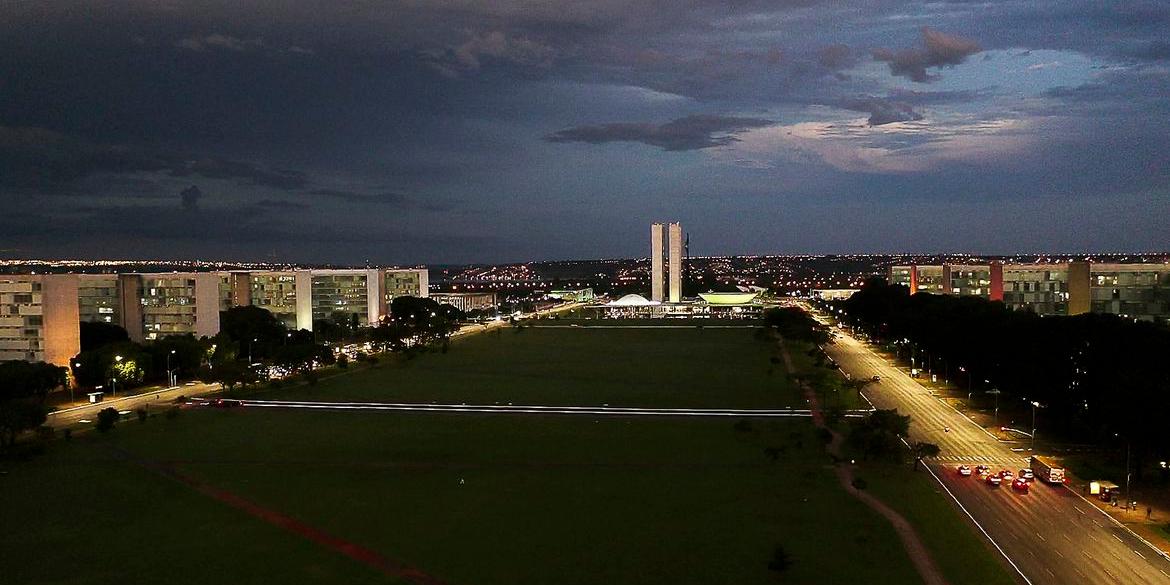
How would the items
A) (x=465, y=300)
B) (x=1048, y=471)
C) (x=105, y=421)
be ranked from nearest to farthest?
(x=1048, y=471), (x=105, y=421), (x=465, y=300)

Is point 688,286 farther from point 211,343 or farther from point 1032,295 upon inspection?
point 211,343

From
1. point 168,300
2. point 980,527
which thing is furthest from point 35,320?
point 980,527

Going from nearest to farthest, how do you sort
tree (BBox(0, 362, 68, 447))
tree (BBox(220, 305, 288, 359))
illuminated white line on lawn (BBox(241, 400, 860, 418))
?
tree (BBox(0, 362, 68, 447))
illuminated white line on lawn (BBox(241, 400, 860, 418))
tree (BBox(220, 305, 288, 359))

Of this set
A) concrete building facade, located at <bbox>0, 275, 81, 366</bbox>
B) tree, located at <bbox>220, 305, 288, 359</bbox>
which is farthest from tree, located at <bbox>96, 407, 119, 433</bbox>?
tree, located at <bbox>220, 305, 288, 359</bbox>

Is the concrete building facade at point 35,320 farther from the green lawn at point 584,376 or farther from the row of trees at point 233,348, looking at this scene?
the green lawn at point 584,376

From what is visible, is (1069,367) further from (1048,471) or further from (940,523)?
(940,523)

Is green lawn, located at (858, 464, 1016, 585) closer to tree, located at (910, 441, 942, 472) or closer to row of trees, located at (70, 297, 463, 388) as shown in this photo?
tree, located at (910, 441, 942, 472)
